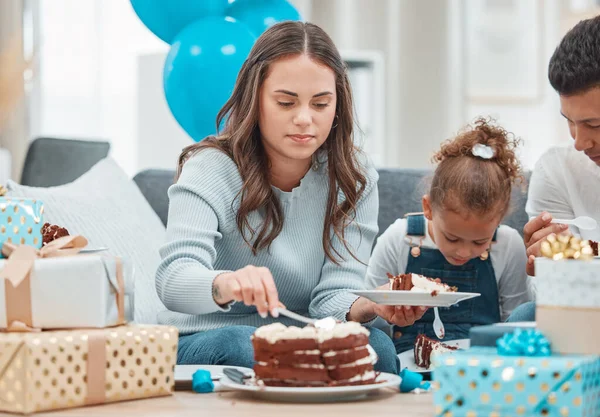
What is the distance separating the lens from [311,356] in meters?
1.21

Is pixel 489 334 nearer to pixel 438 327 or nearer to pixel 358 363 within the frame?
pixel 358 363

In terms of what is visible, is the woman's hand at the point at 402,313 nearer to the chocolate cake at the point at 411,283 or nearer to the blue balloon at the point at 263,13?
the chocolate cake at the point at 411,283

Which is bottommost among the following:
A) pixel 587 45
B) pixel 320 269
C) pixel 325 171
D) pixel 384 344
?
pixel 384 344

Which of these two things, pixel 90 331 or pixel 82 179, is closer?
pixel 90 331

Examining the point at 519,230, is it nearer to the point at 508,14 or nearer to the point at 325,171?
the point at 325,171

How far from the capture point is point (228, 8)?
304 cm

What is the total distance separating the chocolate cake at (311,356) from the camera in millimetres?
1204

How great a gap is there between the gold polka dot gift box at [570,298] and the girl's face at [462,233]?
0.92 metres

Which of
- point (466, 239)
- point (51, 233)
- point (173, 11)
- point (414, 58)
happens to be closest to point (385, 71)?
point (414, 58)

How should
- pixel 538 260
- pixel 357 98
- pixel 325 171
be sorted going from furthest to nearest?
1. pixel 357 98
2. pixel 325 171
3. pixel 538 260

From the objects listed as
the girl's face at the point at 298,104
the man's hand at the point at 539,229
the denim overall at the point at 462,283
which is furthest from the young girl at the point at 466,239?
the girl's face at the point at 298,104

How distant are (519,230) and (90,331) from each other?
152 cm

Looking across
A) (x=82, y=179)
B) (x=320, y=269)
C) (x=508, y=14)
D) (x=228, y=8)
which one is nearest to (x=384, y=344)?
(x=320, y=269)

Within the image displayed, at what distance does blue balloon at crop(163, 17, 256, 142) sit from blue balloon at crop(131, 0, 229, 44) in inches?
2.9
